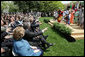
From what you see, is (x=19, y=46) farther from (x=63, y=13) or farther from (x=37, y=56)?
(x=63, y=13)

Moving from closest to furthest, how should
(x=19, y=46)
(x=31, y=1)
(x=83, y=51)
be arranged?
(x=19, y=46)
(x=83, y=51)
(x=31, y=1)

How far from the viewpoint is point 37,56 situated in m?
3.38

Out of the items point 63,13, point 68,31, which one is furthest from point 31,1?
point 68,31

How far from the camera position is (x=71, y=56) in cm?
506

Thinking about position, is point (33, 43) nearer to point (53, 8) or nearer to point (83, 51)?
point (83, 51)

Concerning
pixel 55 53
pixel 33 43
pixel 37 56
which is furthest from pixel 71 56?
pixel 37 56

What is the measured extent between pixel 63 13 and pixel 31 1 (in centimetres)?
2265

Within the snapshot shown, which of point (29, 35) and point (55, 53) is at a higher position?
point (29, 35)

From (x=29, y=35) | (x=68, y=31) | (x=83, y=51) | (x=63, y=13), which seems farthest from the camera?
(x=63, y=13)

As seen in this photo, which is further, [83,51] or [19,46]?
[83,51]

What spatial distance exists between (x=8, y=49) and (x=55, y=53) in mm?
2300

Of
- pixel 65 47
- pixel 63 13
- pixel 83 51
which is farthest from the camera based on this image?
pixel 63 13

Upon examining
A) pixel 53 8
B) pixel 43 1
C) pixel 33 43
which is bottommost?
pixel 53 8

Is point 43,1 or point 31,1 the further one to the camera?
point 43,1
